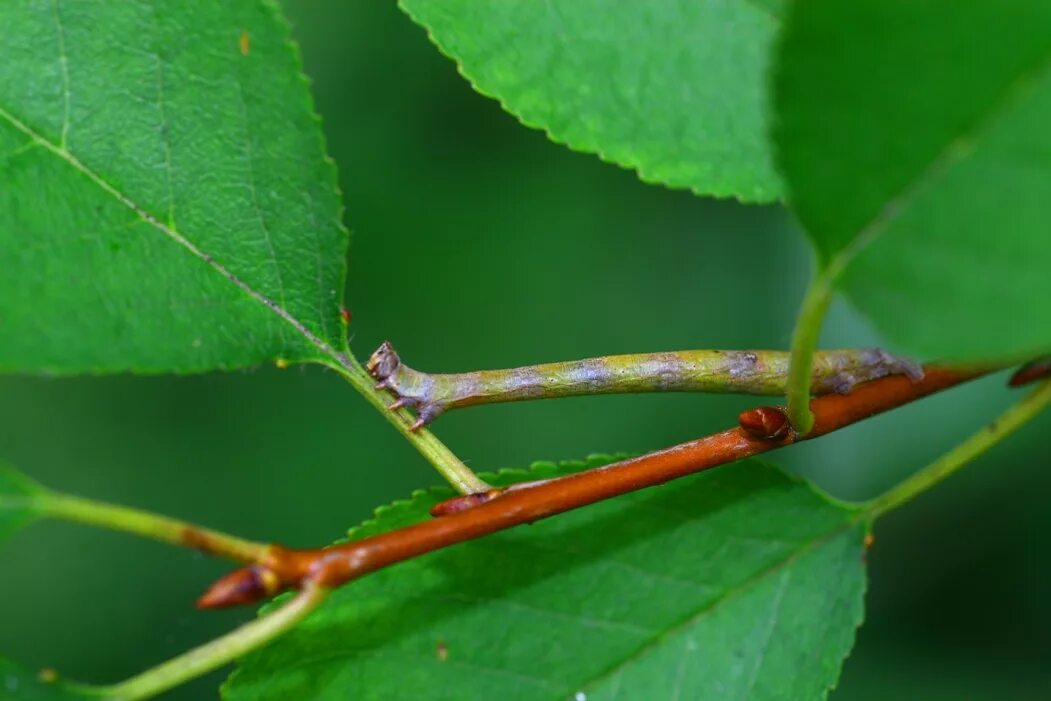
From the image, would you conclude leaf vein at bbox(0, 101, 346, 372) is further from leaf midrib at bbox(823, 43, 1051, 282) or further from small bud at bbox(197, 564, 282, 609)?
leaf midrib at bbox(823, 43, 1051, 282)

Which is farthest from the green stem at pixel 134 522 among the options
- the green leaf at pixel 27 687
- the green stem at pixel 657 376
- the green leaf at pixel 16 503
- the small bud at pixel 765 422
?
the small bud at pixel 765 422

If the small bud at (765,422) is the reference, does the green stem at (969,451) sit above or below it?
above

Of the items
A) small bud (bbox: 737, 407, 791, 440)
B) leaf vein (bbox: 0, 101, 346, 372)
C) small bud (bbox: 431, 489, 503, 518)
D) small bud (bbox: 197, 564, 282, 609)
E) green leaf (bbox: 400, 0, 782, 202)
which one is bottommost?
small bud (bbox: 197, 564, 282, 609)

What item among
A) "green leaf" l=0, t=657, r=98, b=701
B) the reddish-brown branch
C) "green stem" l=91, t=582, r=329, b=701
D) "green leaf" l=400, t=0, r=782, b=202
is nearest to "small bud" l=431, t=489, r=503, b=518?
the reddish-brown branch

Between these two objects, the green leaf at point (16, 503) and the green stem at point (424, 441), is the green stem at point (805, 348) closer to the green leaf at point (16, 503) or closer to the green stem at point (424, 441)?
the green stem at point (424, 441)

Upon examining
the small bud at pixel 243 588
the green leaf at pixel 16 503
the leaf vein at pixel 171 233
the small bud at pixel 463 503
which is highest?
the leaf vein at pixel 171 233

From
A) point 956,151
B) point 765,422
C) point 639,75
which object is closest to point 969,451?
point 765,422

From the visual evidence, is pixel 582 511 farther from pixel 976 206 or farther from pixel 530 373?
pixel 976 206
